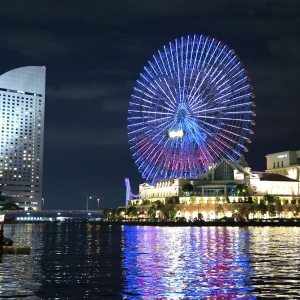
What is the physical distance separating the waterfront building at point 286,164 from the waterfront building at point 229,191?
606 cm

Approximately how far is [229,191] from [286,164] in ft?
90.7

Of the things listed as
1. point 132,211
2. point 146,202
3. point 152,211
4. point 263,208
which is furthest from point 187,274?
point 132,211

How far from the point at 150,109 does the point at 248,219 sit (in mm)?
50686

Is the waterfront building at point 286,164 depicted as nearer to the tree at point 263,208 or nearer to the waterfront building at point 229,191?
the waterfront building at point 229,191

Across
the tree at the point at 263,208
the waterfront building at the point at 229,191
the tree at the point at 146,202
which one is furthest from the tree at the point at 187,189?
the tree at the point at 263,208

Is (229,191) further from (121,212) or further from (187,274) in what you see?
(187,274)

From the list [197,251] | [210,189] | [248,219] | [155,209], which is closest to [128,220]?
[155,209]

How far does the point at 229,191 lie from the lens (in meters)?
157

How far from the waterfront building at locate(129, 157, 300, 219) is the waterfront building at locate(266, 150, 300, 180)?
239 inches

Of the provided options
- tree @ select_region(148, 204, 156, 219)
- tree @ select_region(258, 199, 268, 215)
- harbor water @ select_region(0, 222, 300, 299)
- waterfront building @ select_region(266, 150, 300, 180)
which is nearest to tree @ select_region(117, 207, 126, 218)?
tree @ select_region(148, 204, 156, 219)

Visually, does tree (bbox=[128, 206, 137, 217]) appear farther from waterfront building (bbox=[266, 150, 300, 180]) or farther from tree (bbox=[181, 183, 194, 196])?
waterfront building (bbox=[266, 150, 300, 180])

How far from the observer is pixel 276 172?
178500 millimetres

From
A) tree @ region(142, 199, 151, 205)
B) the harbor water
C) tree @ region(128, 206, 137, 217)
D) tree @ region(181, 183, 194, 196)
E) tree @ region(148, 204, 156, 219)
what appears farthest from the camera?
tree @ region(128, 206, 137, 217)

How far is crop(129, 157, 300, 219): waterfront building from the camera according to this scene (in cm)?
15388
